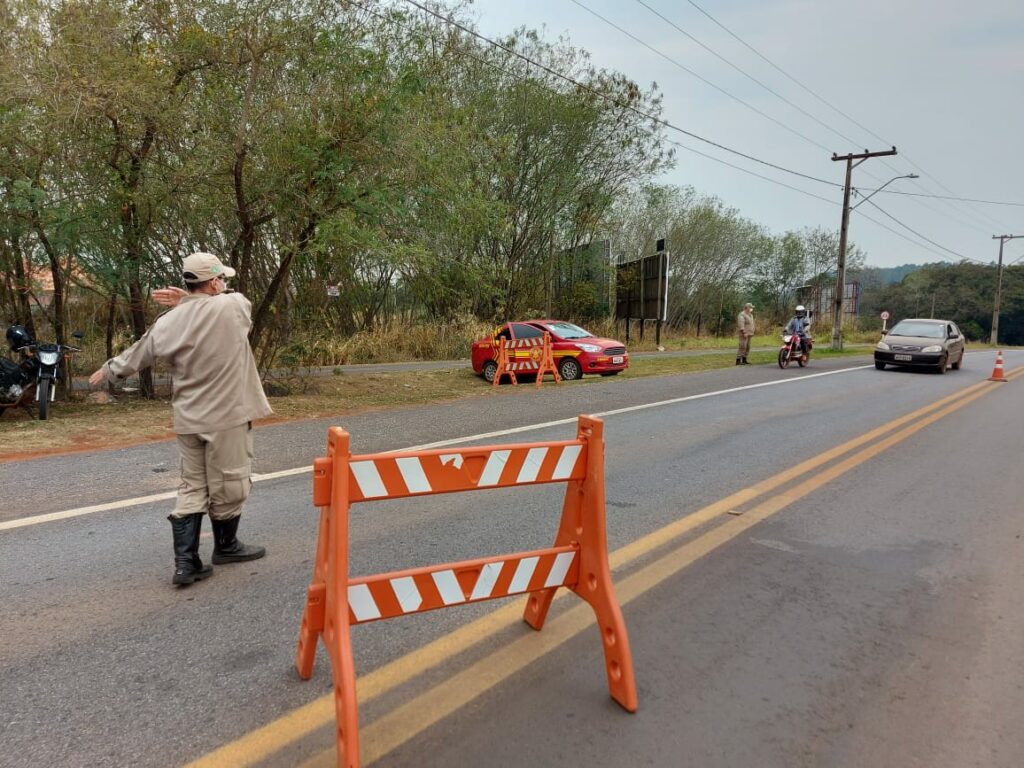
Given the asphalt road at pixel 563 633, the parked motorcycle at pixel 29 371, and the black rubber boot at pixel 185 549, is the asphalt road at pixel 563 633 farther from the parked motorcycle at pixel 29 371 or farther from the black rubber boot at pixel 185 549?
the parked motorcycle at pixel 29 371

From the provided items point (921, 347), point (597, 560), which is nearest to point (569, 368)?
point (921, 347)

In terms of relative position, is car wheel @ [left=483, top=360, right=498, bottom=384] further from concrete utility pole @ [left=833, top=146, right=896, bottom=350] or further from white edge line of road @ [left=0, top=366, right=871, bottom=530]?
concrete utility pole @ [left=833, top=146, right=896, bottom=350]

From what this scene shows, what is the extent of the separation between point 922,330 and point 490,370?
12351mm

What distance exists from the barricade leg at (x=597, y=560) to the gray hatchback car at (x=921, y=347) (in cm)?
1832

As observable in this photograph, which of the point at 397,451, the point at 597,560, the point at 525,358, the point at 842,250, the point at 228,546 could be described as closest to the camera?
the point at 597,560

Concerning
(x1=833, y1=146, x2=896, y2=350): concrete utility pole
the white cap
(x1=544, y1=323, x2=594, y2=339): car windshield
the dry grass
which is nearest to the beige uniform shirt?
the white cap

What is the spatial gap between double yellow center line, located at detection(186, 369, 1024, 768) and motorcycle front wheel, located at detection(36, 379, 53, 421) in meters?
7.95

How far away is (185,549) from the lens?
3.96 m

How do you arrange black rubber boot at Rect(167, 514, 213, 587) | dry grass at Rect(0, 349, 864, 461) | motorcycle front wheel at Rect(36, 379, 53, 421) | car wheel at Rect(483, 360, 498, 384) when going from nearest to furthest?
black rubber boot at Rect(167, 514, 213, 587), dry grass at Rect(0, 349, 864, 461), motorcycle front wheel at Rect(36, 379, 53, 421), car wheel at Rect(483, 360, 498, 384)

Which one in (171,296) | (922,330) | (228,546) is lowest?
(228,546)

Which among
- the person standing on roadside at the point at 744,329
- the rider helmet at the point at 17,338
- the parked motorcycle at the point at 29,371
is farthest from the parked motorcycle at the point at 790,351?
the rider helmet at the point at 17,338

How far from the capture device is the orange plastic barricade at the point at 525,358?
15375mm

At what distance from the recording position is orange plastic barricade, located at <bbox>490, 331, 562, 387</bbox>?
15.4m

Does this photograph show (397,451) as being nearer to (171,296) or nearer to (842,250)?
(171,296)
